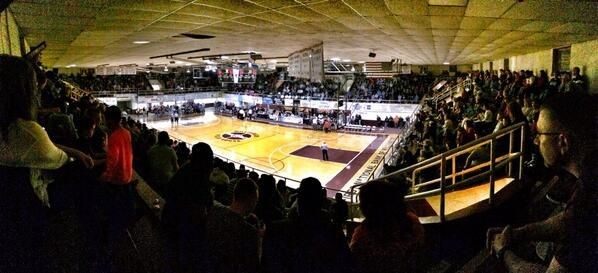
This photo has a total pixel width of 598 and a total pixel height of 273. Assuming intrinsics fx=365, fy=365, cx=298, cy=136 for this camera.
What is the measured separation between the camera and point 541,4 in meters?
5.62

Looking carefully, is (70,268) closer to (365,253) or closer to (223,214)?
(223,214)

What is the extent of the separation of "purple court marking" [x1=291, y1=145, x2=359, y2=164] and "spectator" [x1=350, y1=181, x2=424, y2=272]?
754 inches

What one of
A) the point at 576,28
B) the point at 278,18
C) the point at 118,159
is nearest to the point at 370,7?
the point at 278,18

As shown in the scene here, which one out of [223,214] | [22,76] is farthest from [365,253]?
[22,76]

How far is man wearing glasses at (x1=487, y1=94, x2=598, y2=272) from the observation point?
4.95 feet

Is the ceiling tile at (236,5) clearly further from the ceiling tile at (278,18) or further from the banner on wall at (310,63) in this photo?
the banner on wall at (310,63)

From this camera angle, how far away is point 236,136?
97.8 feet

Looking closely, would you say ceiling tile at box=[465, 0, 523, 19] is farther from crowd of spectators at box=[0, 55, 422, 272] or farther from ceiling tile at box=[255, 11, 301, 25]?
crowd of spectators at box=[0, 55, 422, 272]

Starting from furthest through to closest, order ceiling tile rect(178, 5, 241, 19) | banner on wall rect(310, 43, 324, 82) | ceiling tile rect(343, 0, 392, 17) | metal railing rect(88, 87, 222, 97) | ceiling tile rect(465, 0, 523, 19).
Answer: metal railing rect(88, 87, 222, 97) → banner on wall rect(310, 43, 324, 82) → ceiling tile rect(178, 5, 241, 19) → ceiling tile rect(343, 0, 392, 17) → ceiling tile rect(465, 0, 523, 19)

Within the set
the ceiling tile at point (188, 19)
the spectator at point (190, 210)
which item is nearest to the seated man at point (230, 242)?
the spectator at point (190, 210)

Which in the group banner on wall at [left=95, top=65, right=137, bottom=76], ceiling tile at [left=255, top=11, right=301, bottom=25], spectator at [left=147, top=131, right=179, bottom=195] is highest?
banner on wall at [left=95, top=65, right=137, bottom=76]

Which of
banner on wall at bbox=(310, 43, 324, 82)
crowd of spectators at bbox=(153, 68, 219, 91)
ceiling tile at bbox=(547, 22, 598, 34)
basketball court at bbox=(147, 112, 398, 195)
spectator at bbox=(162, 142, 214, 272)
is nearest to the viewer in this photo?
spectator at bbox=(162, 142, 214, 272)

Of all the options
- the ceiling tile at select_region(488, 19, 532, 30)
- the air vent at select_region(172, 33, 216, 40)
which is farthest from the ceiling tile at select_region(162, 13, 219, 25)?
the ceiling tile at select_region(488, 19, 532, 30)

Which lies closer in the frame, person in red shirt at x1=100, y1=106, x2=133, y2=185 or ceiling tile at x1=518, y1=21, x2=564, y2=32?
person in red shirt at x1=100, y1=106, x2=133, y2=185
